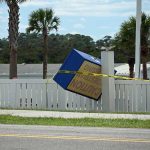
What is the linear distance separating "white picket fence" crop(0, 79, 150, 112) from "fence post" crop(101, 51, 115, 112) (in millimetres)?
303

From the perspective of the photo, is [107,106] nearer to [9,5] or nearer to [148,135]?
[148,135]

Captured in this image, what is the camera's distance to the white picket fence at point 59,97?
20.1m

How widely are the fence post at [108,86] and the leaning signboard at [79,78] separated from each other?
29 centimetres

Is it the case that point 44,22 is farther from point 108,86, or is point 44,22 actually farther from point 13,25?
point 108,86

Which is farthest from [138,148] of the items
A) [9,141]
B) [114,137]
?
[9,141]

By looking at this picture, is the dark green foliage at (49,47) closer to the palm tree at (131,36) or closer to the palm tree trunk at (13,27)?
the palm tree at (131,36)

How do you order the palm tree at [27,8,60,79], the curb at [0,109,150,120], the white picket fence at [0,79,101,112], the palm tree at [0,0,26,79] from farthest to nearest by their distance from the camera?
the palm tree at [27,8,60,79] → the palm tree at [0,0,26,79] → the white picket fence at [0,79,101,112] → the curb at [0,109,150,120]

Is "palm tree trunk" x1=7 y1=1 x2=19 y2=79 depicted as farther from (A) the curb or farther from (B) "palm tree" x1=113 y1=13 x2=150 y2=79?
(A) the curb

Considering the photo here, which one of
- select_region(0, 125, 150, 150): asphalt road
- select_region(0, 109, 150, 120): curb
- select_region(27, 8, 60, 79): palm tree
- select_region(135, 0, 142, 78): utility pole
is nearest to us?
select_region(0, 125, 150, 150): asphalt road

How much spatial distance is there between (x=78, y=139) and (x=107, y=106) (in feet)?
28.8

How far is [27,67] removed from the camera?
52.7 m

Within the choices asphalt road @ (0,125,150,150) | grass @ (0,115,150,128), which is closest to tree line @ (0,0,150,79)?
grass @ (0,115,150,128)

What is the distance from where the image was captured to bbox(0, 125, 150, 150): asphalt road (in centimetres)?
1034

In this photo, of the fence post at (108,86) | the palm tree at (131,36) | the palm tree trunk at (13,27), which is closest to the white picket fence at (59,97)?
the fence post at (108,86)
